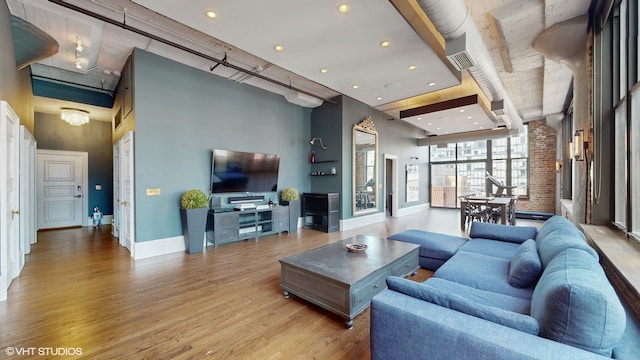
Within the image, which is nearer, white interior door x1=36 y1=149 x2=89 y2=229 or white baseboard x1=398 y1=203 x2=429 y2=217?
white interior door x1=36 y1=149 x2=89 y2=229

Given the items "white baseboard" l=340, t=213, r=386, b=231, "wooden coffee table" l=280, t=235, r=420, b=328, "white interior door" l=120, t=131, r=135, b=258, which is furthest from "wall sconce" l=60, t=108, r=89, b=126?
"white baseboard" l=340, t=213, r=386, b=231

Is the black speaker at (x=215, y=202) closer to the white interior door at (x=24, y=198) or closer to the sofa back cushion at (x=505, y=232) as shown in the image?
the white interior door at (x=24, y=198)

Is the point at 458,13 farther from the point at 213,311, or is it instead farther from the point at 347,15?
the point at 213,311

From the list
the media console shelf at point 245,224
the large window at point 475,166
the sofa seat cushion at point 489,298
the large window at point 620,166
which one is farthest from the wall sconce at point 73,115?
the large window at point 475,166

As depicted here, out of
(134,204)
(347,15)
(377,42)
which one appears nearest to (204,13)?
(347,15)

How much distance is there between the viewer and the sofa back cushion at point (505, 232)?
335 cm

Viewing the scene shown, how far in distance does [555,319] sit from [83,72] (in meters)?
7.45

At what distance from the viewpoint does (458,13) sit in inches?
104

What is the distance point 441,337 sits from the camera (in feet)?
3.97

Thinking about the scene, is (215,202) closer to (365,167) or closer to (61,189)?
(365,167)

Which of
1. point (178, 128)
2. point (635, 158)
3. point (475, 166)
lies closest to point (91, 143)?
point (178, 128)

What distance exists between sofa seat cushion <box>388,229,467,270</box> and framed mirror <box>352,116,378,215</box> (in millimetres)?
3247

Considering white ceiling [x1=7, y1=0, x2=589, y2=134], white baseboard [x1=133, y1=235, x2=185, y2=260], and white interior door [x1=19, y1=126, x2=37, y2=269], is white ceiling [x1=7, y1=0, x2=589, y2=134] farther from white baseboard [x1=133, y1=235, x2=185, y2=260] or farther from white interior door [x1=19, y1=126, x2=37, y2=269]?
white baseboard [x1=133, y1=235, x2=185, y2=260]

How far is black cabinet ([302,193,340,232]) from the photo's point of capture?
20.8 ft
